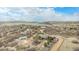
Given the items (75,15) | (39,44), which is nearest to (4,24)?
(39,44)

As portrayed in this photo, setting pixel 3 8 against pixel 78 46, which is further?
pixel 3 8

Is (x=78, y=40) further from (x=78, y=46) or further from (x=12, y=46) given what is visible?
(x=12, y=46)

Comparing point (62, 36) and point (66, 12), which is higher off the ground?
point (66, 12)
